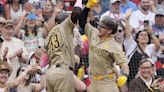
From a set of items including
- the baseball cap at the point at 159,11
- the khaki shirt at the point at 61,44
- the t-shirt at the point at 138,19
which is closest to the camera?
the khaki shirt at the point at 61,44

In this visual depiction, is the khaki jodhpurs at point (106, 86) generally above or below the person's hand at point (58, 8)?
below

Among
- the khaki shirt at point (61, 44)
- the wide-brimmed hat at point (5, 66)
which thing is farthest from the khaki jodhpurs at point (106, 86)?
the wide-brimmed hat at point (5, 66)

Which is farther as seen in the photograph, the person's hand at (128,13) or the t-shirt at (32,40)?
the person's hand at (128,13)

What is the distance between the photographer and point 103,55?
848 centimetres

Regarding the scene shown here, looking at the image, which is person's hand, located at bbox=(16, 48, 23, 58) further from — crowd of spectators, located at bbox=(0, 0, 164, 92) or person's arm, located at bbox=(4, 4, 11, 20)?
person's arm, located at bbox=(4, 4, 11, 20)

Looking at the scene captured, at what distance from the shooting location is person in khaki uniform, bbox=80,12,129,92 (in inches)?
333

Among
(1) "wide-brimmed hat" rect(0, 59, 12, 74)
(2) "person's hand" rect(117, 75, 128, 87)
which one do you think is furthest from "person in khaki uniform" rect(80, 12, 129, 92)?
(1) "wide-brimmed hat" rect(0, 59, 12, 74)

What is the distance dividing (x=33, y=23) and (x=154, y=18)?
2468 mm

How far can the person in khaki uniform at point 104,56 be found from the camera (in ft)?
27.8

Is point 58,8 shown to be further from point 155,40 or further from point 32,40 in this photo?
point 155,40

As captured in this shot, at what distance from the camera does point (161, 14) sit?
11844 millimetres

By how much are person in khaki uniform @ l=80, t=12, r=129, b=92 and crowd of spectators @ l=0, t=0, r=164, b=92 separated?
944 mm

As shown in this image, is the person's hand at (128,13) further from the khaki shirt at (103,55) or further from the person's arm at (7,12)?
the khaki shirt at (103,55)

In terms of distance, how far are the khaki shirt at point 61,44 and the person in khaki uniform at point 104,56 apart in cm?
28
